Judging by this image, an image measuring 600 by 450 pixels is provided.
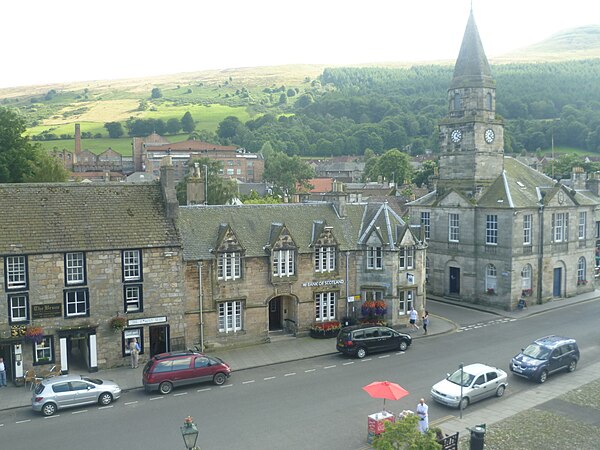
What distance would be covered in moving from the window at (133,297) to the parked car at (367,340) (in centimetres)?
1102

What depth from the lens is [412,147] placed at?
188 metres

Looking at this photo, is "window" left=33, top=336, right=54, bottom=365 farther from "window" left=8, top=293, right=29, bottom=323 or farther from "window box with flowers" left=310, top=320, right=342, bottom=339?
"window box with flowers" left=310, top=320, right=342, bottom=339

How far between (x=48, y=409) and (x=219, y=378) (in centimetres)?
756

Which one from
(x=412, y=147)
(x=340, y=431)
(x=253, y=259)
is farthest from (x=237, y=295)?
(x=412, y=147)

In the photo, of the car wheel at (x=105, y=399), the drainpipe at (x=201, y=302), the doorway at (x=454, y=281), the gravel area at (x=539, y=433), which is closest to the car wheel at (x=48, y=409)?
the car wheel at (x=105, y=399)

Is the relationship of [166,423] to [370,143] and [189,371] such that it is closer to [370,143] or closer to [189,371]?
[189,371]

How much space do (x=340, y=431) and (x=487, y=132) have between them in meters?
33.8

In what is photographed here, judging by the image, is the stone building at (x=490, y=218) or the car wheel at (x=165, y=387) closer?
the car wheel at (x=165, y=387)

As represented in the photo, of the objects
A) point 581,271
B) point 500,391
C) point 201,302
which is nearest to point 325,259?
point 201,302

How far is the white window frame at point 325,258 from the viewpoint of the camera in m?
36.9

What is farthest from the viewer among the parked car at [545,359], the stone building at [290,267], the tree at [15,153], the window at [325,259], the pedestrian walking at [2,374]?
the tree at [15,153]

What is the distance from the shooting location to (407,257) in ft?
127

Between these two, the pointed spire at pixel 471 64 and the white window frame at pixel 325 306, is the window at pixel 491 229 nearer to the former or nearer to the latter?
the pointed spire at pixel 471 64

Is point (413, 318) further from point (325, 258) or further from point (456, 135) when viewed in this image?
point (456, 135)
